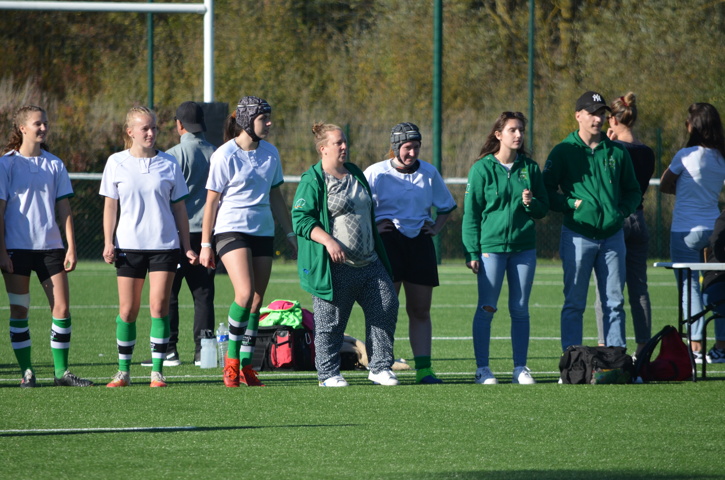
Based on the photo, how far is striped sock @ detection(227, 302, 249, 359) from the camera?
25.5 feet

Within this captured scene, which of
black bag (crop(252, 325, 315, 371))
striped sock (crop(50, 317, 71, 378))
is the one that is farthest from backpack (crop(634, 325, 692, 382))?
striped sock (crop(50, 317, 71, 378))

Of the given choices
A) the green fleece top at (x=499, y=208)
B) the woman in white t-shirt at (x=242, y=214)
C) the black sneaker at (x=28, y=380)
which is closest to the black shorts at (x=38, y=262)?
the black sneaker at (x=28, y=380)

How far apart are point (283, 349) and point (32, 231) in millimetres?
2320

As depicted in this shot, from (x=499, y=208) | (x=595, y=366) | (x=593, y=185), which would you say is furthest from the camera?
(x=593, y=185)

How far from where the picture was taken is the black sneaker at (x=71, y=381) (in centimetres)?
774

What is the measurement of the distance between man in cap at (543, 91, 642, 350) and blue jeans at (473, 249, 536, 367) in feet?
1.29

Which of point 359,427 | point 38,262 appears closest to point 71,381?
Answer: point 38,262

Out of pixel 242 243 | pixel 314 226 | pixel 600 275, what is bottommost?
pixel 600 275

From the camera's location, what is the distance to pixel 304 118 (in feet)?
99.0

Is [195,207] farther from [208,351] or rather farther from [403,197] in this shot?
[403,197]

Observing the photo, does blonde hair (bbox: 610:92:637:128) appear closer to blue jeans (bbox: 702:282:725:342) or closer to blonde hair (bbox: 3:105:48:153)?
blue jeans (bbox: 702:282:725:342)

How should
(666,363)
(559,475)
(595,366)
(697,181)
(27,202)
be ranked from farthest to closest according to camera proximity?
(697,181), (666,363), (595,366), (27,202), (559,475)

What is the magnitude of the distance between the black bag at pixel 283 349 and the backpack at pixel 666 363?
8.49 feet

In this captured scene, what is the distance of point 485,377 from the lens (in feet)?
26.2
